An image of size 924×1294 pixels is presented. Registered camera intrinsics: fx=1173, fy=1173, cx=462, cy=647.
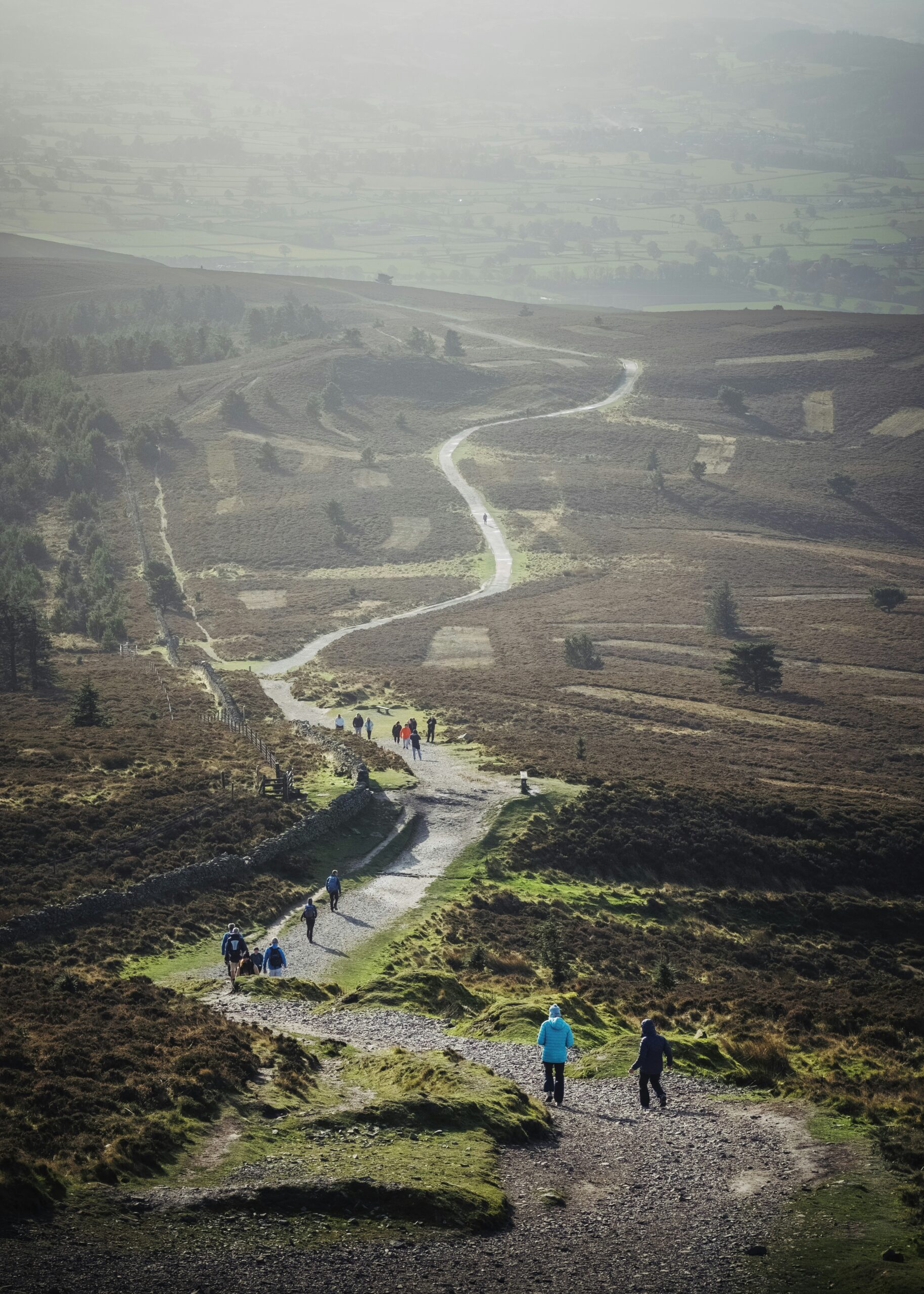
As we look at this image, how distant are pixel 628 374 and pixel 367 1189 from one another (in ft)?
559

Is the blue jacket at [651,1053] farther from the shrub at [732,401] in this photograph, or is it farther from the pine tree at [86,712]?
the shrub at [732,401]

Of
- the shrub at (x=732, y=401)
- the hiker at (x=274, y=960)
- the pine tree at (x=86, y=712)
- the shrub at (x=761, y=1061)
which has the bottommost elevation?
the shrub at (x=761, y=1061)

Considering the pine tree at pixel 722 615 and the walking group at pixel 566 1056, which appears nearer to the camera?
the walking group at pixel 566 1056

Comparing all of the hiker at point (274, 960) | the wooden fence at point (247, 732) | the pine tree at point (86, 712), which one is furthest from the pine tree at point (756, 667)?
the hiker at point (274, 960)

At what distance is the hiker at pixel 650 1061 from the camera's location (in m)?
18.5

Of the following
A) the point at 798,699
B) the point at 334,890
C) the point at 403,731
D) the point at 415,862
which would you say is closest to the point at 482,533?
the point at 798,699

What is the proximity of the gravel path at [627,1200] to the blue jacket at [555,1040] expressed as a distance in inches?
35.1

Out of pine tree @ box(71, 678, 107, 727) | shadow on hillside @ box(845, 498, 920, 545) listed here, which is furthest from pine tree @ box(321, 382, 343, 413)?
pine tree @ box(71, 678, 107, 727)

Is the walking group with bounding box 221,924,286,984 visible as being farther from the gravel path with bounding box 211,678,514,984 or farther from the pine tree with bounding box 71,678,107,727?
the pine tree with bounding box 71,678,107,727

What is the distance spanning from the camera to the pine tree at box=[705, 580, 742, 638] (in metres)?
92.2

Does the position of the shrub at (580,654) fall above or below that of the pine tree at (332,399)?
below

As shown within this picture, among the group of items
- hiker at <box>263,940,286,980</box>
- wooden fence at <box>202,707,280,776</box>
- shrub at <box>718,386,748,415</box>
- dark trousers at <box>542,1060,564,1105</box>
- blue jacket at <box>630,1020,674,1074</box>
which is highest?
shrub at <box>718,386,748,415</box>

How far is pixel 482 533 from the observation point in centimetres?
12244

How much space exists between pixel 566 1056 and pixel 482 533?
346ft
